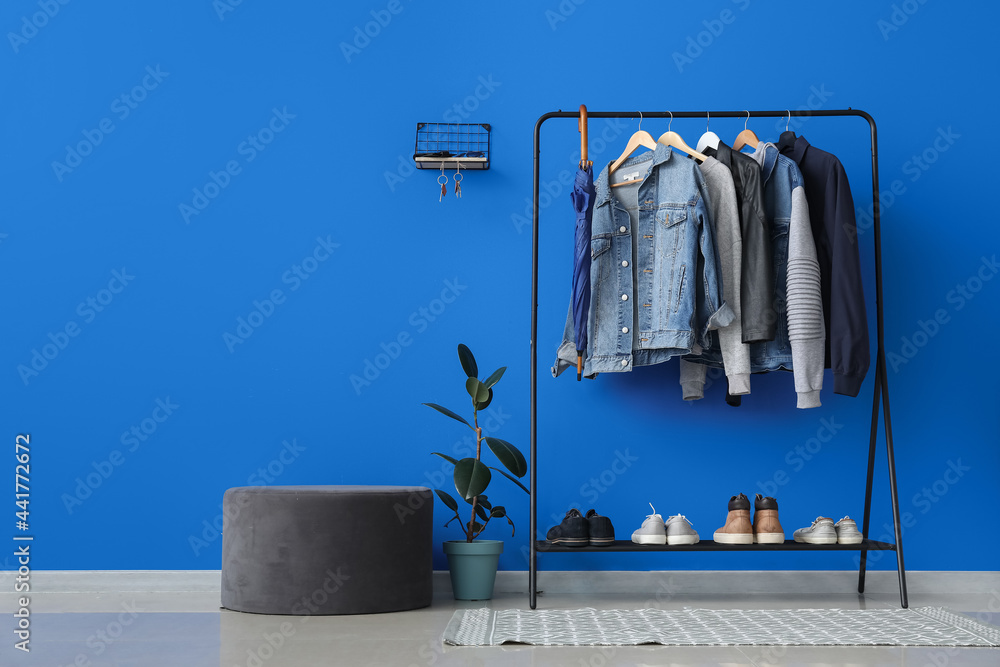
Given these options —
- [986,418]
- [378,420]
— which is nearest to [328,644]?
[378,420]

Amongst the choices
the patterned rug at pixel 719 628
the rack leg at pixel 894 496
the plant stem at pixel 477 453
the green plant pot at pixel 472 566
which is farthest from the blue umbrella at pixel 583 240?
the rack leg at pixel 894 496

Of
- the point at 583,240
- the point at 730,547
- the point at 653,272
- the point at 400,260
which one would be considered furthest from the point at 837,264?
the point at 400,260

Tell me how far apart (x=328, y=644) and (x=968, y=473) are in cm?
226

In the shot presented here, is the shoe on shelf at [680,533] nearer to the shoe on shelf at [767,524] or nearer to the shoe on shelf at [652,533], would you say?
the shoe on shelf at [652,533]

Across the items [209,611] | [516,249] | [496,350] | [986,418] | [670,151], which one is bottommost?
[209,611]

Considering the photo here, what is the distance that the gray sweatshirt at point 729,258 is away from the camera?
268 centimetres

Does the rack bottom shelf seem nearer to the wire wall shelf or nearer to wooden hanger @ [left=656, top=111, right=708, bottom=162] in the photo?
wooden hanger @ [left=656, top=111, right=708, bottom=162]

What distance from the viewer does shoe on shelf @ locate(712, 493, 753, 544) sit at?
2.55 metres

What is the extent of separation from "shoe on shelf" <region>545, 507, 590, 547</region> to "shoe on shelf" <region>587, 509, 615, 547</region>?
0.01m

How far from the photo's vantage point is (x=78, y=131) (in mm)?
3082

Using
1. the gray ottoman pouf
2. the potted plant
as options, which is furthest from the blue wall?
the gray ottoman pouf

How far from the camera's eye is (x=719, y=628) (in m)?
2.11

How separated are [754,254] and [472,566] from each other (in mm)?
1299

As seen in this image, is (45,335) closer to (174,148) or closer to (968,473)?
(174,148)
